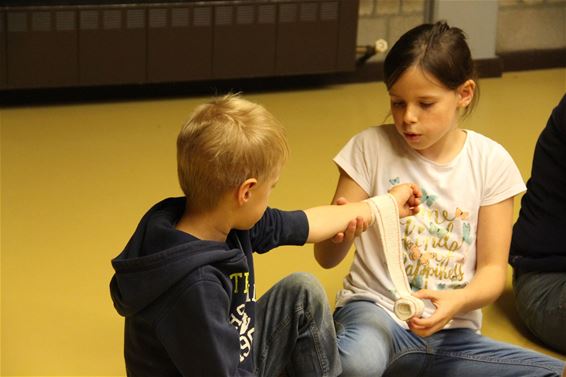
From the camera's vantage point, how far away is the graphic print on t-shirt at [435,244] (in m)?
1.94

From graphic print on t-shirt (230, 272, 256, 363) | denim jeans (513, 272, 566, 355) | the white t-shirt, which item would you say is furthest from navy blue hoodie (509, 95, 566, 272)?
graphic print on t-shirt (230, 272, 256, 363)

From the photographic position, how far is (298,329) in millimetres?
1830

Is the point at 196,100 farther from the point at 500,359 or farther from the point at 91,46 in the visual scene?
the point at 500,359

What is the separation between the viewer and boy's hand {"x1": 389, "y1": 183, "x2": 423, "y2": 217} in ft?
6.14

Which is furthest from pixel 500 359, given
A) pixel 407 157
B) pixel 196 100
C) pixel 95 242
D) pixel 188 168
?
pixel 196 100

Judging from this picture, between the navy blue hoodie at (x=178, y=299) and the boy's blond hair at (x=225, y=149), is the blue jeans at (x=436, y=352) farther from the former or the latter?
the boy's blond hair at (x=225, y=149)

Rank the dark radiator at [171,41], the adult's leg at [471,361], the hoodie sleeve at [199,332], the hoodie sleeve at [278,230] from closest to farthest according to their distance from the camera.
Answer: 1. the hoodie sleeve at [199,332]
2. the hoodie sleeve at [278,230]
3. the adult's leg at [471,361]
4. the dark radiator at [171,41]

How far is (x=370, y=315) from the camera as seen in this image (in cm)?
193

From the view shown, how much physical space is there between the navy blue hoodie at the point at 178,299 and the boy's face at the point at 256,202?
0.18ft

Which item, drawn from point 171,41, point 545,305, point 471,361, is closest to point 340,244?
point 471,361

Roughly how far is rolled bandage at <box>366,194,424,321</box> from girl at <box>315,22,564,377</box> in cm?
6

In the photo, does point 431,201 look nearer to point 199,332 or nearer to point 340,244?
point 340,244

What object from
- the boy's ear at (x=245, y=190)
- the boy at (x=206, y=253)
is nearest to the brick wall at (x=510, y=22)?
the boy at (x=206, y=253)

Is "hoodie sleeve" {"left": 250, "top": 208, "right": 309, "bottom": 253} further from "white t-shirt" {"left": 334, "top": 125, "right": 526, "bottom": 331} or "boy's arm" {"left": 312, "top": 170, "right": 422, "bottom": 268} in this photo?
"white t-shirt" {"left": 334, "top": 125, "right": 526, "bottom": 331}
